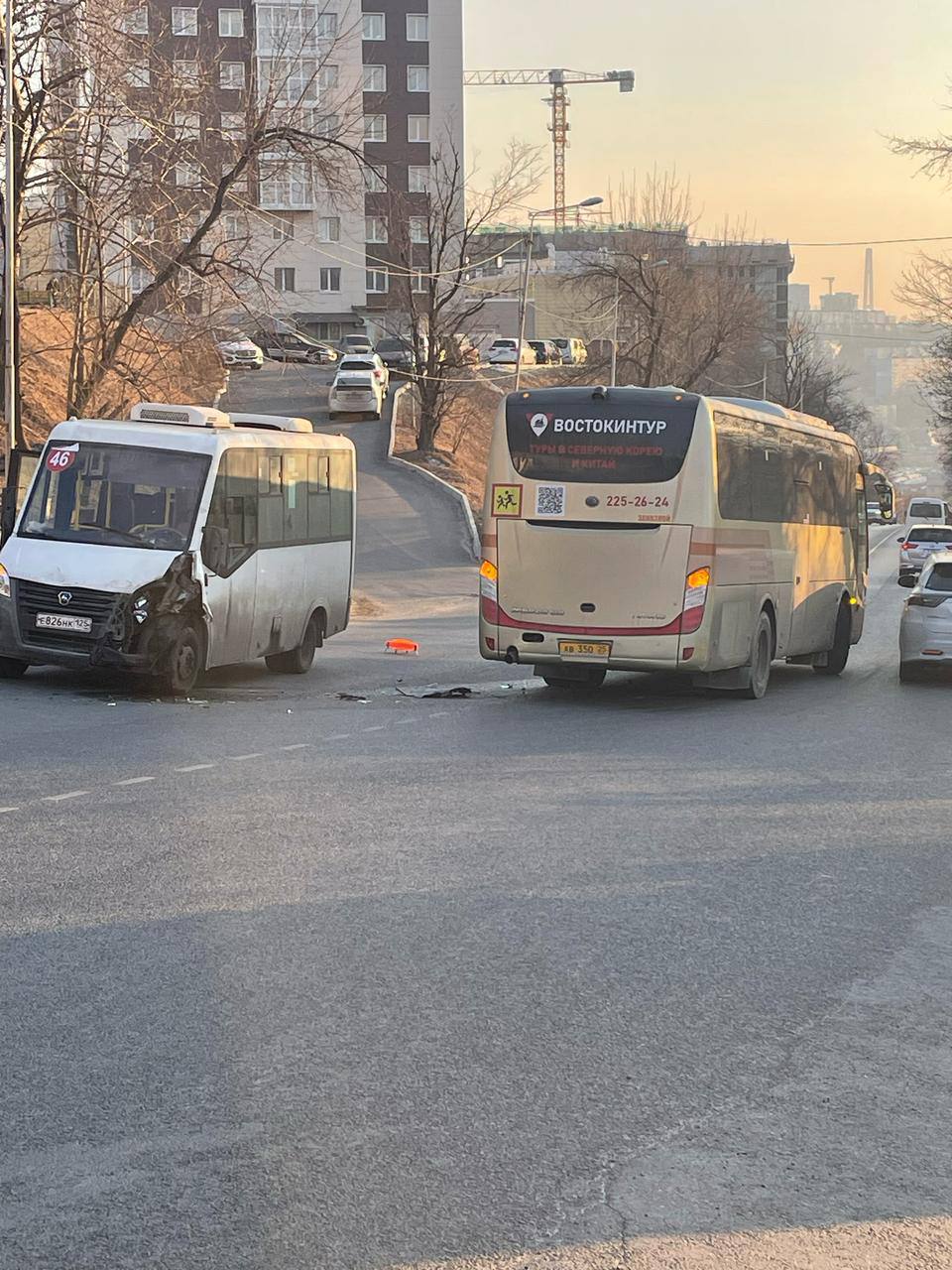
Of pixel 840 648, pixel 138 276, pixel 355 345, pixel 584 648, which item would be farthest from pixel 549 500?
pixel 355 345

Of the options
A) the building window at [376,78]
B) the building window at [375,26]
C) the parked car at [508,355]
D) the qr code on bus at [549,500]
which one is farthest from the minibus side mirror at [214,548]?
the building window at [375,26]

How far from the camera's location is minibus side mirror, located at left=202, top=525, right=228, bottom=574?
58.7ft

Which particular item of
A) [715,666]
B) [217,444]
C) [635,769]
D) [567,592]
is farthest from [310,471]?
[635,769]

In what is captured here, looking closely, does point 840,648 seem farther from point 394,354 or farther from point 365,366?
point 394,354

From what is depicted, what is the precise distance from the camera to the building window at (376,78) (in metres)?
102

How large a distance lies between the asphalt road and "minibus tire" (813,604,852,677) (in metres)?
10.0

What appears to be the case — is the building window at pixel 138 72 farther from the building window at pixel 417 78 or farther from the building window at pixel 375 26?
the building window at pixel 417 78

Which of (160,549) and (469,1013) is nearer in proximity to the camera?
(469,1013)

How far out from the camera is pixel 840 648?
2261 centimetres

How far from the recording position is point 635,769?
1250cm

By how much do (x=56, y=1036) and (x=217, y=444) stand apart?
43.4ft

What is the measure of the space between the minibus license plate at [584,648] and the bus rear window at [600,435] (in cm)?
164

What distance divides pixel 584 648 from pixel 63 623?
17.2ft

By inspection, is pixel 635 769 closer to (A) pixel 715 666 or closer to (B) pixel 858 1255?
(A) pixel 715 666
